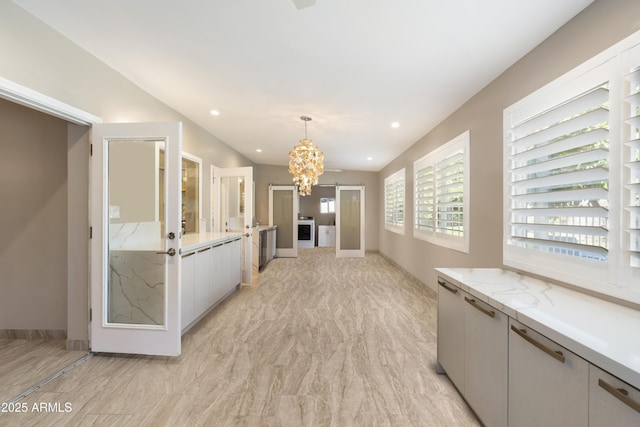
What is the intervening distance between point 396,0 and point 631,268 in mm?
1987

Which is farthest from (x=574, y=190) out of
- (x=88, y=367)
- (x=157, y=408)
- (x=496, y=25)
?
(x=88, y=367)

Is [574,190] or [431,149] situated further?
[431,149]

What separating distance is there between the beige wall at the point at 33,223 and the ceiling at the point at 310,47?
1174mm

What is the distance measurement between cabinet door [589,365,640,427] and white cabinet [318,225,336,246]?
9358 mm

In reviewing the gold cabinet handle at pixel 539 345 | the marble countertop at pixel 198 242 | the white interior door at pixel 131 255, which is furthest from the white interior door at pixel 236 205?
the gold cabinet handle at pixel 539 345

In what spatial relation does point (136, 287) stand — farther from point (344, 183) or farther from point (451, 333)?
point (344, 183)

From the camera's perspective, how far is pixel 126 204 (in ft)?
8.56

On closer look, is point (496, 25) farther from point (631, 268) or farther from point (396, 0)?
point (631, 268)

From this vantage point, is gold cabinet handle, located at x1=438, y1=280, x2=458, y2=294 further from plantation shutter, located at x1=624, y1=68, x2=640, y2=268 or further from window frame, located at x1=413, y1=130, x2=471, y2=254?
window frame, located at x1=413, y1=130, x2=471, y2=254

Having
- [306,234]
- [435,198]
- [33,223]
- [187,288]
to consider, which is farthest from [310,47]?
[306,234]

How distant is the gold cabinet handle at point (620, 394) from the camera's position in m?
0.80

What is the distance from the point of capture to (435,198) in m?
4.05

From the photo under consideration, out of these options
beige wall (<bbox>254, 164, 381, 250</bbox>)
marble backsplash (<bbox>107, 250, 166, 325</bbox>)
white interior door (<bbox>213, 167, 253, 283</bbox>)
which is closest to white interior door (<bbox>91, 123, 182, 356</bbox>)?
marble backsplash (<bbox>107, 250, 166, 325</bbox>)

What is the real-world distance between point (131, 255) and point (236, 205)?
243 centimetres
